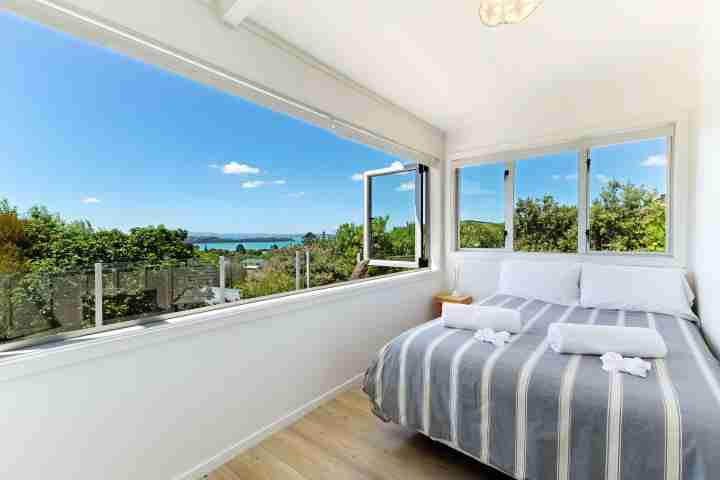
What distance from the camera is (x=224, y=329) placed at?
172cm

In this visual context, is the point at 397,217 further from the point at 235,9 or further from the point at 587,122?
the point at 235,9

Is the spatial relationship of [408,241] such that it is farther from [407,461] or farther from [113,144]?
[113,144]

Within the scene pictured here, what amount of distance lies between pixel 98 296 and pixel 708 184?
3499 millimetres

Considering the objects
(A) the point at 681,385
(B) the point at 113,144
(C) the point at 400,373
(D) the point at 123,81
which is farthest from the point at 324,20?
(A) the point at 681,385

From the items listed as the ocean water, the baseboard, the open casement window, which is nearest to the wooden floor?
the baseboard

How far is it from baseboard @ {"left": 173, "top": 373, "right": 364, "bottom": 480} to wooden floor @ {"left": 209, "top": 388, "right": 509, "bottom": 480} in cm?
3

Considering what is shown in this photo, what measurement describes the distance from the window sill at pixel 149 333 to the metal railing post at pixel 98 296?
63 mm

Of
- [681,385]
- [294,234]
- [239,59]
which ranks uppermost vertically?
[239,59]

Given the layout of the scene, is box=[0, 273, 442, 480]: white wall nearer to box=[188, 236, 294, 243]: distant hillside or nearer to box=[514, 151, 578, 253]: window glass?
box=[188, 236, 294, 243]: distant hillside

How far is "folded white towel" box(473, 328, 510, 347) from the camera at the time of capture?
5.51 feet

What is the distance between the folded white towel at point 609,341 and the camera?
1476 mm

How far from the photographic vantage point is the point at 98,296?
136 centimetres

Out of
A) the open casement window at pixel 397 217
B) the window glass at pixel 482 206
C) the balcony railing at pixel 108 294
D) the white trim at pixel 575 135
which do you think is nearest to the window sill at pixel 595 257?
the window glass at pixel 482 206

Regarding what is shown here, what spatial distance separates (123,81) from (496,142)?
10.4ft
